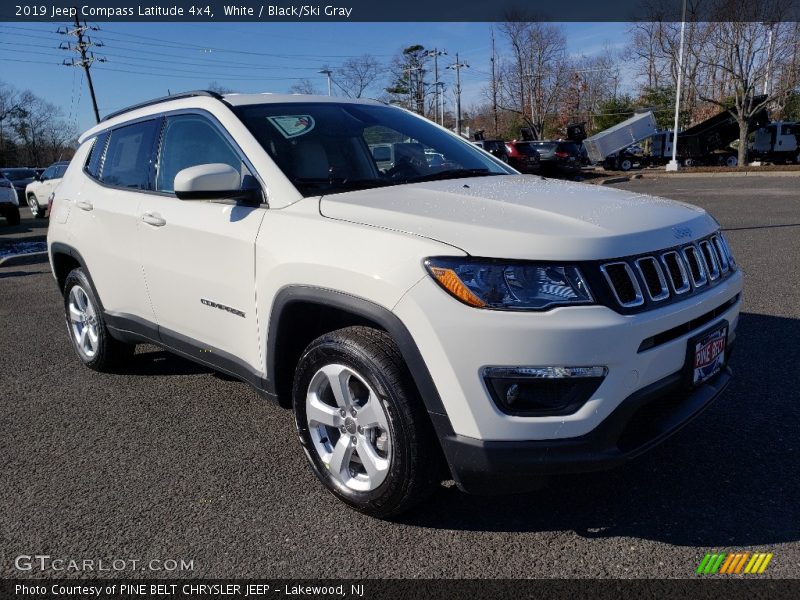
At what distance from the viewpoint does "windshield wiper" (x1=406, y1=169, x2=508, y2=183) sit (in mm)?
3392

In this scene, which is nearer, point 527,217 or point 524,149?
point 527,217

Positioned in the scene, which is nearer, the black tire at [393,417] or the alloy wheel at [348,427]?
the black tire at [393,417]

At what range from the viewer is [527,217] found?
2512 millimetres

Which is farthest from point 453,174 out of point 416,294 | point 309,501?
point 309,501

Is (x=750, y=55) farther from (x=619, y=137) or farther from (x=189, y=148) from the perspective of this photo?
(x=189, y=148)

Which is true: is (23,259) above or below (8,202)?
below

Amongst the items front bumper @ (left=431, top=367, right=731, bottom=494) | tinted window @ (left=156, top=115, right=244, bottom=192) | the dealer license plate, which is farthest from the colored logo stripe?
tinted window @ (left=156, top=115, right=244, bottom=192)

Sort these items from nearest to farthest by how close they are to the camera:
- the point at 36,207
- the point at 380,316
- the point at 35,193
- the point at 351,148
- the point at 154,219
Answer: the point at 380,316 < the point at 351,148 < the point at 154,219 < the point at 35,193 < the point at 36,207

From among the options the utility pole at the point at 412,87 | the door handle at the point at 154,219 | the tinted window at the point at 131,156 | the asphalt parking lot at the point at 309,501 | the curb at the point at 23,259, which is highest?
the utility pole at the point at 412,87

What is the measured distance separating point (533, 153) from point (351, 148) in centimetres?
2415

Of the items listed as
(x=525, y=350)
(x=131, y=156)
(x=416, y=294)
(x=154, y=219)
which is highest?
(x=131, y=156)

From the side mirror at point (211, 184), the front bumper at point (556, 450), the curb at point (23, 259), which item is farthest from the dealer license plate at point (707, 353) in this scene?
the curb at point (23, 259)

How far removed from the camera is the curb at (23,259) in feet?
34.1

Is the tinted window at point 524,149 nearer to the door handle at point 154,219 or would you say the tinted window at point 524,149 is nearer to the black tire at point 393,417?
the door handle at point 154,219
